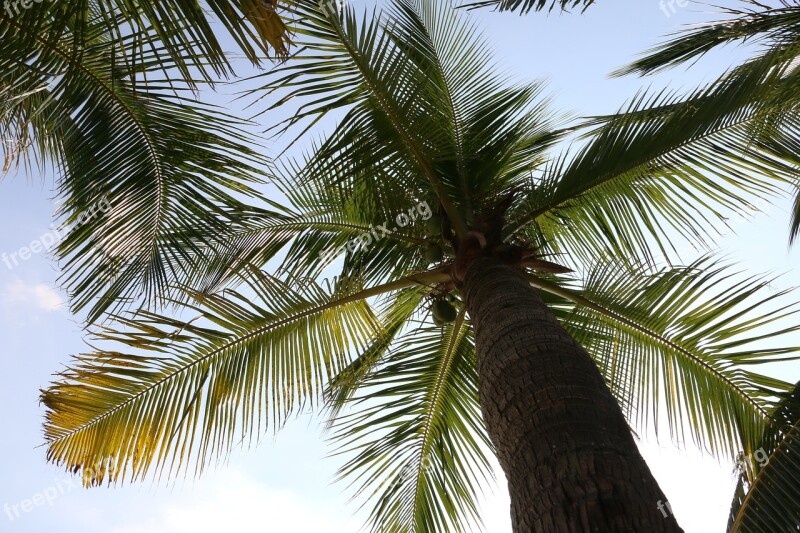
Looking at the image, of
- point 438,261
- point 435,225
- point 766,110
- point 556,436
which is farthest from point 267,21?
point 766,110

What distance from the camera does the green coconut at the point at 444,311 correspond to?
4.68 metres

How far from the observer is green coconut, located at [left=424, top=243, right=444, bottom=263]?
4723mm

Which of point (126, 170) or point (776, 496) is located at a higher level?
point (126, 170)

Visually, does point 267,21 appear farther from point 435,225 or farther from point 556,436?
point 435,225

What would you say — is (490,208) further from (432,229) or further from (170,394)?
(170,394)

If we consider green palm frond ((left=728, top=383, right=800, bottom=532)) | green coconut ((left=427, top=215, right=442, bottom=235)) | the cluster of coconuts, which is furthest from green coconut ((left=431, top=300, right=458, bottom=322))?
green palm frond ((left=728, top=383, right=800, bottom=532))

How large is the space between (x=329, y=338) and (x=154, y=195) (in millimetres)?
1581

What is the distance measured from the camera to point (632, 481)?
6.26ft

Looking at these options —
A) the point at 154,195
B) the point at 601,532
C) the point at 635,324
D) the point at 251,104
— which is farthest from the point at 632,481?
the point at 154,195

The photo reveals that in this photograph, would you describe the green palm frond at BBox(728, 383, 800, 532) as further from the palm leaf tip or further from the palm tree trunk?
the palm leaf tip

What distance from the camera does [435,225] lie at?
4676mm

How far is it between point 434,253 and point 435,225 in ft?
0.68

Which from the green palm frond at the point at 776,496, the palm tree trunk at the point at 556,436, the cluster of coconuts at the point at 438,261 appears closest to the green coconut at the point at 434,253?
the cluster of coconuts at the point at 438,261

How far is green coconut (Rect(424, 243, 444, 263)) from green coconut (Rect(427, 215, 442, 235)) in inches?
4.3
